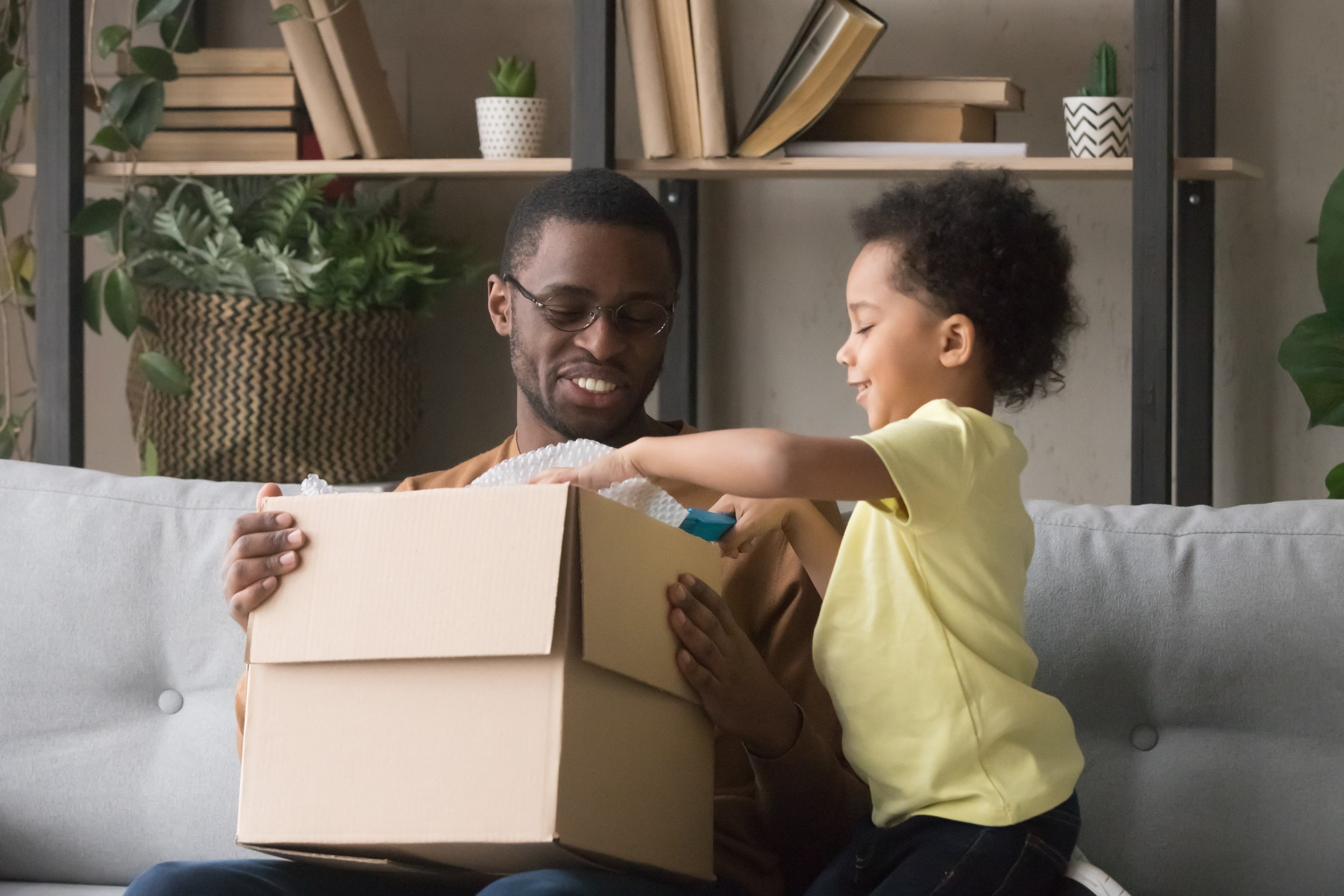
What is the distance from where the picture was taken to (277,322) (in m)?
2.02

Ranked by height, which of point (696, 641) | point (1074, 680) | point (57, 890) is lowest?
point (57, 890)

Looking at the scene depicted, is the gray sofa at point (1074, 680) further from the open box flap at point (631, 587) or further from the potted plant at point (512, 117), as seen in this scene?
the potted plant at point (512, 117)

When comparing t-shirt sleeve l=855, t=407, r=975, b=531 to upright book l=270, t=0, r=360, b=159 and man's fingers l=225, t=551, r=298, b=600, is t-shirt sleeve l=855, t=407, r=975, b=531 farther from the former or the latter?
upright book l=270, t=0, r=360, b=159

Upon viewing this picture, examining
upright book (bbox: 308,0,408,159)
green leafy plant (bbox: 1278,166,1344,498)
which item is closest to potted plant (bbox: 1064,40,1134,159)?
green leafy plant (bbox: 1278,166,1344,498)

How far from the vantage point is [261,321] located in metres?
2.02

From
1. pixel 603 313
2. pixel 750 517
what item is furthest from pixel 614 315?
pixel 750 517

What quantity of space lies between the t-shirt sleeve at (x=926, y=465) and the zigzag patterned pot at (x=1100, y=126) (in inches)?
40.8

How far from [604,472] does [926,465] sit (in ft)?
0.79

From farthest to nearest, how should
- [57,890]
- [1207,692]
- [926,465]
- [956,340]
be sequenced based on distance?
[57,890], [1207,692], [956,340], [926,465]

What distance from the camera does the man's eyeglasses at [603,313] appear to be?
1.33 m

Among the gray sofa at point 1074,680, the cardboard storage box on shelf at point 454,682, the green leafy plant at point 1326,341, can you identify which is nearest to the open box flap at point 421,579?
the cardboard storage box on shelf at point 454,682

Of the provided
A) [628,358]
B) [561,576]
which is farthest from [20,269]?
[561,576]

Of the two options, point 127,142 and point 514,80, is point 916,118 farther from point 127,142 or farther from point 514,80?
point 127,142

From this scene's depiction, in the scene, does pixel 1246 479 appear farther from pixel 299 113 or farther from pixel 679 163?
pixel 299 113
